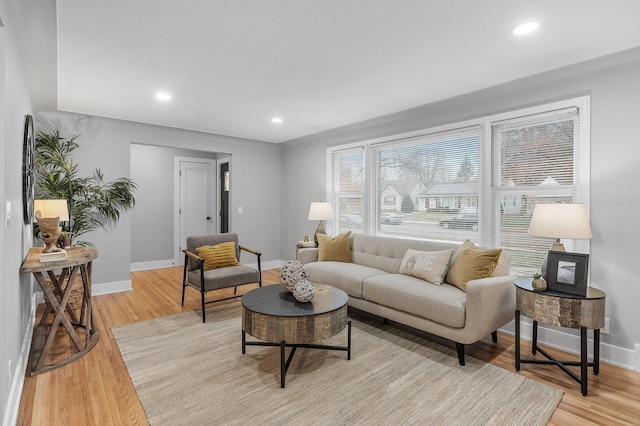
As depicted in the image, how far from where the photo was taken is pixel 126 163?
4.63m

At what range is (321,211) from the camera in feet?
15.8

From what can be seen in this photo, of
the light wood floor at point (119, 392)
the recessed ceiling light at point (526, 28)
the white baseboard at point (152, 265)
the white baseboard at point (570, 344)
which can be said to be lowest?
the light wood floor at point (119, 392)

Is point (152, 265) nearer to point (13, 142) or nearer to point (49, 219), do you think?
point (49, 219)

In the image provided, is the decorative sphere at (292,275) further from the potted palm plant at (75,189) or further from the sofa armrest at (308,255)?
the potted palm plant at (75,189)

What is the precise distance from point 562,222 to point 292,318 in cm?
206

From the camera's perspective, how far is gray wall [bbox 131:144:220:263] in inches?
235

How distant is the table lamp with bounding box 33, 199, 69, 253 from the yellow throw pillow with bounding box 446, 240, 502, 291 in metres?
3.39

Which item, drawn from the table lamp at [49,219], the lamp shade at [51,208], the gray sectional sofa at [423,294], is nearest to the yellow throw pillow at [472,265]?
the gray sectional sofa at [423,294]

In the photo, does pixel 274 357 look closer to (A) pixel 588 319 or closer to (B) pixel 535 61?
(A) pixel 588 319

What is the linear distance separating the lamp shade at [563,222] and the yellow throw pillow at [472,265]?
424 mm

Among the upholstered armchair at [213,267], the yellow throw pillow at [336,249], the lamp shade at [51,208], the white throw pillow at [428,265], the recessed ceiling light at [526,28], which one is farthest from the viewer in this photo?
the yellow throw pillow at [336,249]

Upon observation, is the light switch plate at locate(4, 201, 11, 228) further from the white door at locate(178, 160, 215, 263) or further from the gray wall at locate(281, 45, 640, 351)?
the white door at locate(178, 160, 215, 263)

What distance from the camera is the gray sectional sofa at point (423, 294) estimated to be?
2.54m

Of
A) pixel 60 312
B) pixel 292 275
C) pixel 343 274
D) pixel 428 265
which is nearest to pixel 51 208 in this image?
pixel 60 312
